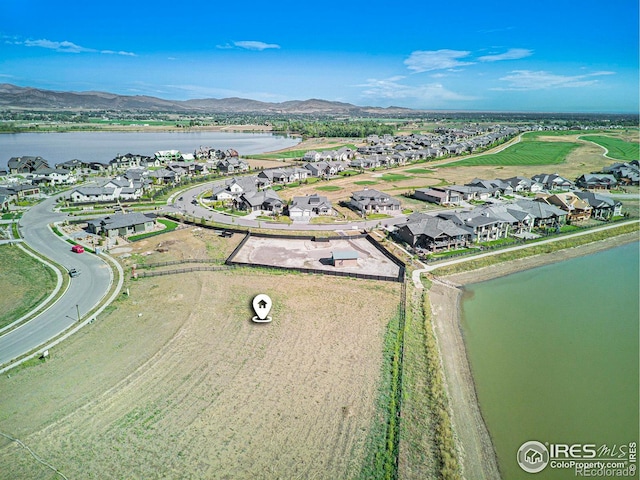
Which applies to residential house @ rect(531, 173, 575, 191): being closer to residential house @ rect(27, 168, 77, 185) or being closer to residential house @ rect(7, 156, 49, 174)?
residential house @ rect(27, 168, 77, 185)

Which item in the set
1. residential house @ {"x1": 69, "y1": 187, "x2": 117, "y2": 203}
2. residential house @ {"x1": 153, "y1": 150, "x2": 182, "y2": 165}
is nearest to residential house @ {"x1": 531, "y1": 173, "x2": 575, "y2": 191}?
residential house @ {"x1": 69, "y1": 187, "x2": 117, "y2": 203}

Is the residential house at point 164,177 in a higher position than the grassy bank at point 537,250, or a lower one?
higher

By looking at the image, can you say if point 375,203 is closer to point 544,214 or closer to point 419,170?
point 544,214

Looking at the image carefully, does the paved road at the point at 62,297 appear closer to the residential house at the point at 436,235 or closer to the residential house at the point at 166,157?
the residential house at the point at 436,235

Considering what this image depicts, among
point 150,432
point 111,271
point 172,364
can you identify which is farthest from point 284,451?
point 111,271

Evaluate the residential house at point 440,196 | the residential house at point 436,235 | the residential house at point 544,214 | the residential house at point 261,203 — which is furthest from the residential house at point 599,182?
the residential house at point 261,203

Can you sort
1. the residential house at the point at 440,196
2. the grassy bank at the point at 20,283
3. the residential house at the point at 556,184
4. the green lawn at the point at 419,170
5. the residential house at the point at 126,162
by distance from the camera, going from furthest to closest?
the green lawn at the point at 419,170
the residential house at the point at 126,162
the residential house at the point at 556,184
the residential house at the point at 440,196
the grassy bank at the point at 20,283

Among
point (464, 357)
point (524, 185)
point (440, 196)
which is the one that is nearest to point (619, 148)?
point (524, 185)

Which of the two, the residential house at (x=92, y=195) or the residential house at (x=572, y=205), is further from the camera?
the residential house at (x=92, y=195)
